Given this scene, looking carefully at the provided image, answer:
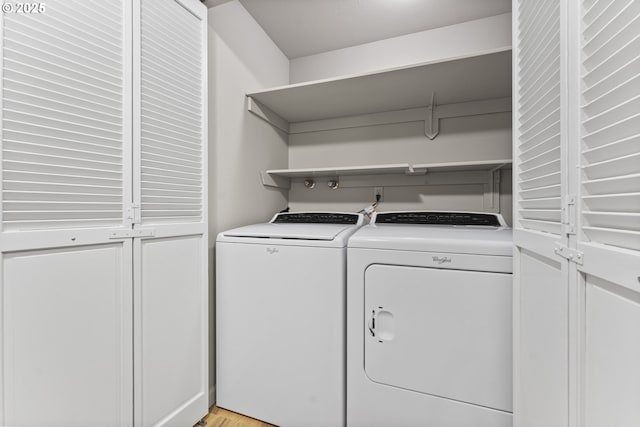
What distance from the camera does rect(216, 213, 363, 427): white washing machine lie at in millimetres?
1418

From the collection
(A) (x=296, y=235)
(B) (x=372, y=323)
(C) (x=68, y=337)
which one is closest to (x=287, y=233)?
(A) (x=296, y=235)

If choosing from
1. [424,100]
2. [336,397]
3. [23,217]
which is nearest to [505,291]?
[336,397]

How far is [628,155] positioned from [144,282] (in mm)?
1566

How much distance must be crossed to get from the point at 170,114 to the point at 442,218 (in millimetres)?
1644

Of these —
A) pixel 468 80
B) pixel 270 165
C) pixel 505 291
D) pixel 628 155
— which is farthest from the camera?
pixel 270 165

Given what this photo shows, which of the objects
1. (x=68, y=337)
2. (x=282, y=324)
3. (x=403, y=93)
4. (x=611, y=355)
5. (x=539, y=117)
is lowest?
(x=282, y=324)

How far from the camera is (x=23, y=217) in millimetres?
878

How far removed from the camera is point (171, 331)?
137 cm

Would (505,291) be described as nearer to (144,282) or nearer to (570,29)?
(570,29)

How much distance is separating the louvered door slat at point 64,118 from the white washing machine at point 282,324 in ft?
2.23

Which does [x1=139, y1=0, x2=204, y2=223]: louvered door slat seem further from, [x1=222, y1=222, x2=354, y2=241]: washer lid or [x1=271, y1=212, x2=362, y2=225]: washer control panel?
[x1=271, y1=212, x2=362, y2=225]: washer control panel

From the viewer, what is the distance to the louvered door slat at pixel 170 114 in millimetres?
1227

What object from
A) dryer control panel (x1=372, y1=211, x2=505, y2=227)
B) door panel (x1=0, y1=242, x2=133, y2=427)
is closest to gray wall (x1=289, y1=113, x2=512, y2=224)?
dryer control panel (x1=372, y1=211, x2=505, y2=227)

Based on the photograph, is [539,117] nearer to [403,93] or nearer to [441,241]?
[441,241]
